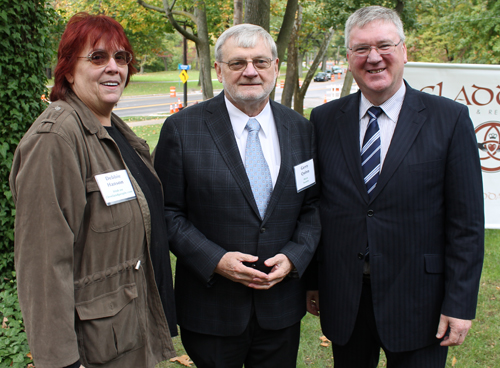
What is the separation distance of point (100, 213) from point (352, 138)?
1370 mm

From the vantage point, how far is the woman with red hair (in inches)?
67.3

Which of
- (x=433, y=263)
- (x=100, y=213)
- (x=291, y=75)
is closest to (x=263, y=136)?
(x=100, y=213)

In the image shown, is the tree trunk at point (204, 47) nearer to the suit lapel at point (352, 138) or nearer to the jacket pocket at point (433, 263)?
the suit lapel at point (352, 138)

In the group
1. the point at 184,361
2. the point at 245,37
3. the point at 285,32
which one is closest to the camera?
the point at 245,37

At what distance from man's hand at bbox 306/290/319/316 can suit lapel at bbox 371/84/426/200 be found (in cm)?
78

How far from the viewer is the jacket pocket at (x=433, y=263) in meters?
2.30

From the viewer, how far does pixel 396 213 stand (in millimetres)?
2270

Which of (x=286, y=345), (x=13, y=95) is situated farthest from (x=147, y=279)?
(x=13, y=95)

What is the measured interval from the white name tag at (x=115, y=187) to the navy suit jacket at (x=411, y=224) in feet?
3.60

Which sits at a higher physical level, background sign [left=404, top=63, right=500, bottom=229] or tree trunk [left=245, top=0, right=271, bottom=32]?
tree trunk [left=245, top=0, right=271, bottom=32]

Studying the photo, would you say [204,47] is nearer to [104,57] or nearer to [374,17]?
[374,17]

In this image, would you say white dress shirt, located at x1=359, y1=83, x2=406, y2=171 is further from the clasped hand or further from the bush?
the bush

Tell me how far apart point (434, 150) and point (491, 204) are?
4.33 meters

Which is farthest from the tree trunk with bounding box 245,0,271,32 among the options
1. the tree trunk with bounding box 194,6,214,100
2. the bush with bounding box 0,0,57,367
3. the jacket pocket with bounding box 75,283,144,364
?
the tree trunk with bounding box 194,6,214,100
